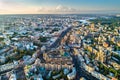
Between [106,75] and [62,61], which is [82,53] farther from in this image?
[106,75]

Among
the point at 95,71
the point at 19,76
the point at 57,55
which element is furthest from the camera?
the point at 57,55

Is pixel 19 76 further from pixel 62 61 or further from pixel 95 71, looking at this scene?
pixel 95 71

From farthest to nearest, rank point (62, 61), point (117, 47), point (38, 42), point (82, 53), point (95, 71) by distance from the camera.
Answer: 1. point (38, 42)
2. point (117, 47)
3. point (82, 53)
4. point (62, 61)
5. point (95, 71)

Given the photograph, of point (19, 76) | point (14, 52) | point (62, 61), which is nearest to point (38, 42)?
point (14, 52)

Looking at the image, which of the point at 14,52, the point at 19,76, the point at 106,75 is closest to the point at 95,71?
the point at 106,75

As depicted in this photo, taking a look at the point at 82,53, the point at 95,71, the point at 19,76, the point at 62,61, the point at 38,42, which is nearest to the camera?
the point at 19,76

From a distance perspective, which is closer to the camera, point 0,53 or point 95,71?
point 95,71

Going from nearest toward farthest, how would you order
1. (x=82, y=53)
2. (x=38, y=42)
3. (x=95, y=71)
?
(x=95, y=71)
(x=82, y=53)
(x=38, y=42)

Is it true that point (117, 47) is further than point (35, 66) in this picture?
Yes
